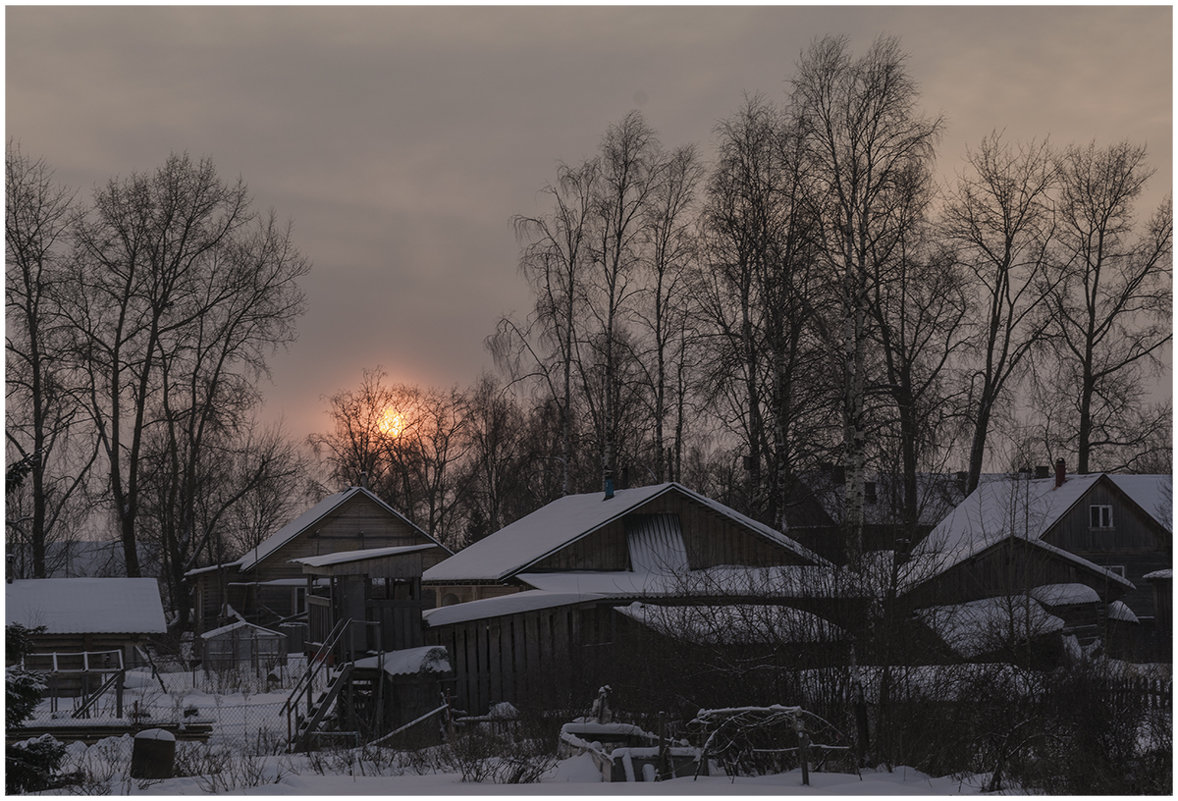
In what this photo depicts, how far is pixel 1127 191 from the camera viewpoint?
3906 centimetres

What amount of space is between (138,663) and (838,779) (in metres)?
26.6

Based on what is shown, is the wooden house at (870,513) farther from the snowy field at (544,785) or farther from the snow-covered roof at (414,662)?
the snow-covered roof at (414,662)

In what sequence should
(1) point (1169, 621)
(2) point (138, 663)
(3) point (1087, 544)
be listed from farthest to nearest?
(3) point (1087, 544) < (1) point (1169, 621) < (2) point (138, 663)

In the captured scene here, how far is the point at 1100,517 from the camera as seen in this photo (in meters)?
41.1

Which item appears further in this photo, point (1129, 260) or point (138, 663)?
point (1129, 260)

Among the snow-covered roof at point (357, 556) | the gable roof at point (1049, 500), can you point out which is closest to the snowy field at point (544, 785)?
the snow-covered roof at point (357, 556)

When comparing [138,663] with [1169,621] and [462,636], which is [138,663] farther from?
→ [1169,621]

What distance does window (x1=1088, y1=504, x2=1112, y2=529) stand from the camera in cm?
4100

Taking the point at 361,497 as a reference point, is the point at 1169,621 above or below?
below

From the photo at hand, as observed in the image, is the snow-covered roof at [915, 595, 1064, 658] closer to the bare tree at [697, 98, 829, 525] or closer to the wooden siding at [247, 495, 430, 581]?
the bare tree at [697, 98, 829, 525]

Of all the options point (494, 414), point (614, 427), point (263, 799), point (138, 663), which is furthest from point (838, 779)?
point (494, 414)

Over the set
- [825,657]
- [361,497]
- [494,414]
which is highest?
[494,414]

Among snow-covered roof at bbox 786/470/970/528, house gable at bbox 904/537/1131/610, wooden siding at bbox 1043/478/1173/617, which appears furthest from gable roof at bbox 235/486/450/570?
wooden siding at bbox 1043/478/1173/617

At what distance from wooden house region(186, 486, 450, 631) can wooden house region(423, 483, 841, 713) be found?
47.0ft
